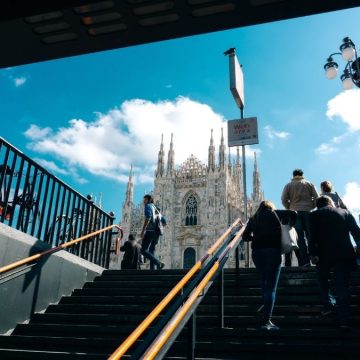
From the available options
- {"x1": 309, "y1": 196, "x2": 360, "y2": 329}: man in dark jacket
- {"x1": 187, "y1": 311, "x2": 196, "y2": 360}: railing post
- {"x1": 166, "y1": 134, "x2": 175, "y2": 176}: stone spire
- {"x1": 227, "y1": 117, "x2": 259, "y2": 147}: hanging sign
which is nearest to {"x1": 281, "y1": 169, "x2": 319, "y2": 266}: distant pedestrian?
{"x1": 227, "y1": 117, "x2": 259, "y2": 147}: hanging sign

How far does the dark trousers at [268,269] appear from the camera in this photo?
4621 millimetres

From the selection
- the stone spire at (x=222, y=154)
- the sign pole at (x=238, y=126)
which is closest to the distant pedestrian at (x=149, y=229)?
the sign pole at (x=238, y=126)

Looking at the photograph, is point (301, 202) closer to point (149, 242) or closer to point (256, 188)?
point (149, 242)

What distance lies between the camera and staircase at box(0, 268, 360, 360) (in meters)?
4.00

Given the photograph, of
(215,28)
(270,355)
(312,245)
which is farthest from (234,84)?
(270,355)

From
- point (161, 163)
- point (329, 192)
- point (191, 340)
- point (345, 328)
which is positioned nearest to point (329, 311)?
point (345, 328)

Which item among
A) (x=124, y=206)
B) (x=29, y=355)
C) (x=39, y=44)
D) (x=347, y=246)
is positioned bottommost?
(x=29, y=355)

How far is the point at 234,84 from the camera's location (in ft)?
29.1

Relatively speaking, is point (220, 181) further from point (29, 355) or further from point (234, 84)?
point (29, 355)

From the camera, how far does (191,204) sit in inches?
1748

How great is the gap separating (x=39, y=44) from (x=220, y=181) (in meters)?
40.3

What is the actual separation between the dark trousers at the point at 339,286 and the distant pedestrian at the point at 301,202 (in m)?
2.03

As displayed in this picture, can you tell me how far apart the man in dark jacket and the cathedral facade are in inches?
1402

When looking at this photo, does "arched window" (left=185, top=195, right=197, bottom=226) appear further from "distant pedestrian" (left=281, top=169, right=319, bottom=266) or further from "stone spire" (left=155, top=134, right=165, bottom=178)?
"distant pedestrian" (left=281, top=169, right=319, bottom=266)
